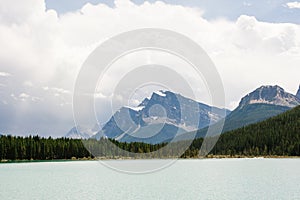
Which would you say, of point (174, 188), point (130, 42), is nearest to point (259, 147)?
point (174, 188)

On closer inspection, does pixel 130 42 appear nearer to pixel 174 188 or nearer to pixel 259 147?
pixel 174 188

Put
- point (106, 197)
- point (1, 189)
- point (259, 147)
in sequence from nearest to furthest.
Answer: point (106, 197) < point (1, 189) < point (259, 147)

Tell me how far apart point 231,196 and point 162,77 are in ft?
49.8

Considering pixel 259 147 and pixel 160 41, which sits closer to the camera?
pixel 160 41

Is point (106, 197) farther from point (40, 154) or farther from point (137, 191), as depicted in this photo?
point (40, 154)

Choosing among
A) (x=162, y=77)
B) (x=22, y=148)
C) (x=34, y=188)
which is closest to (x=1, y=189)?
(x=34, y=188)

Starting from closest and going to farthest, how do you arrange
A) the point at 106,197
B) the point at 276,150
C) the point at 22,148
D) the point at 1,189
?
the point at 106,197 < the point at 1,189 < the point at 22,148 < the point at 276,150

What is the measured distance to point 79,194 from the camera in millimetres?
46281

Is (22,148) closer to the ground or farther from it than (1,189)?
farther from it

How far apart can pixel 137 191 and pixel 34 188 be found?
15213 millimetres

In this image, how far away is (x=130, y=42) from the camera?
4109 centimetres

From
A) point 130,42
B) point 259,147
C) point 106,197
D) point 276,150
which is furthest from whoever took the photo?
point 259,147

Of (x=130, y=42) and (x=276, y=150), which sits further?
(x=276, y=150)

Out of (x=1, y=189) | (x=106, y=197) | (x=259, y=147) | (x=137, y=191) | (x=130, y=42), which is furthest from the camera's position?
(x=259, y=147)
